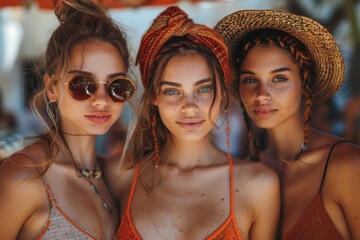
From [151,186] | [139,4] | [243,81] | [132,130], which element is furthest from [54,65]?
[139,4]

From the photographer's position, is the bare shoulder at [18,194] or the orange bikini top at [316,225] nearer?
the bare shoulder at [18,194]

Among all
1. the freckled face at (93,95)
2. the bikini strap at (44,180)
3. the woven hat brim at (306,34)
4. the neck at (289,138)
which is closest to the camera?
the bikini strap at (44,180)

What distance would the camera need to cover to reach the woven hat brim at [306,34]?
104 inches

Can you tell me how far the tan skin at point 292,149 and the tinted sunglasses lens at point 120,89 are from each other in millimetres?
627

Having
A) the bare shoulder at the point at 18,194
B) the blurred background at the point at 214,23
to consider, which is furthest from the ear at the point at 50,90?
the blurred background at the point at 214,23

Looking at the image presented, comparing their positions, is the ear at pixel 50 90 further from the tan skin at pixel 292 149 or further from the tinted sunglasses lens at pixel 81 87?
the tan skin at pixel 292 149

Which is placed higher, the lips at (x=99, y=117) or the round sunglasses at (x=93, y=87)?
the round sunglasses at (x=93, y=87)

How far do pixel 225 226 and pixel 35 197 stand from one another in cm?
86

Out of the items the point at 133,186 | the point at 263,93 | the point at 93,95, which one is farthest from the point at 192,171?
the point at 93,95

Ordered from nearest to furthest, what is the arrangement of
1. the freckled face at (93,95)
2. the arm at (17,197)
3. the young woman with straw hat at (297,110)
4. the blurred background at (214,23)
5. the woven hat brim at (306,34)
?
1. the arm at (17,197)
2. the young woman with straw hat at (297,110)
3. the freckled face at (93,95)
4. the woven hat brim at (306,34)
5. the blurred background at (214,23)

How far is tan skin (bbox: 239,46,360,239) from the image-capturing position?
234 cm

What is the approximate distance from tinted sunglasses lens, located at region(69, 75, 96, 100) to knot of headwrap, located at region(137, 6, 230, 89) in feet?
1.03

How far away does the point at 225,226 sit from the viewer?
237 centimetres

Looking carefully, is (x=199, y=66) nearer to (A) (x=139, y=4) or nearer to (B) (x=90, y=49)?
(B) (x=90, y=49)
